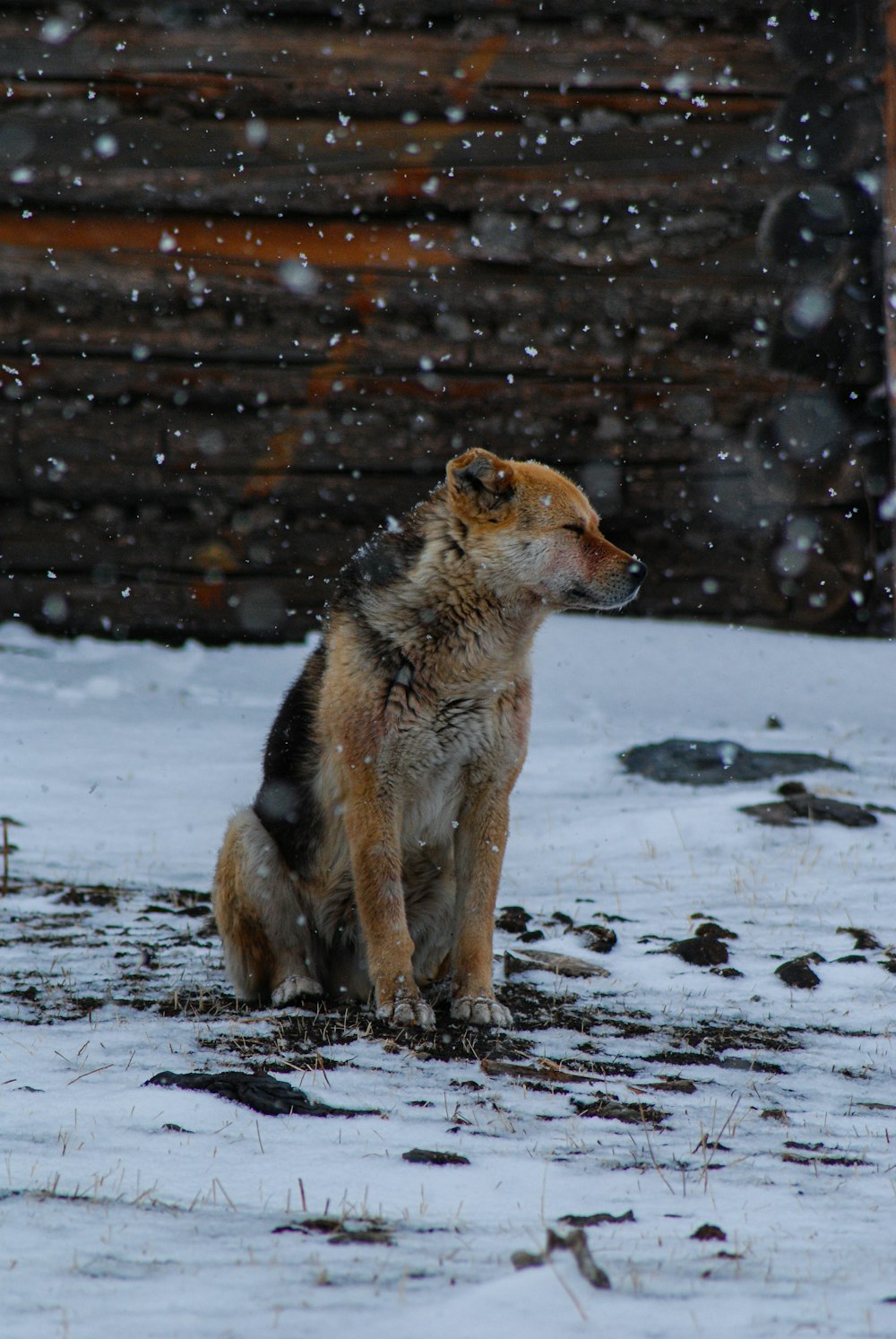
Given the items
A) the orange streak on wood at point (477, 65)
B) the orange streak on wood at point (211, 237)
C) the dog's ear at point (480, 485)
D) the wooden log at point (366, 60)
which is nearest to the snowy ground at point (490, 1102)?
the dog's ear at point (480, 485)

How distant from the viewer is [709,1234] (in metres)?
2.38

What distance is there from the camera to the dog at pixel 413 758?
408 cm

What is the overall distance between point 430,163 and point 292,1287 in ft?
28.4

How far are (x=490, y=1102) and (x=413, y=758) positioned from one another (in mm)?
1216

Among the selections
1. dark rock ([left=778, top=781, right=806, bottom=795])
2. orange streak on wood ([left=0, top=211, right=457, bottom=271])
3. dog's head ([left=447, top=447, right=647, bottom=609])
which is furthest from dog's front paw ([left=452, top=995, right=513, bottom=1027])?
orange streak on wood ([left=0, top=211, right=457, bottom=271])

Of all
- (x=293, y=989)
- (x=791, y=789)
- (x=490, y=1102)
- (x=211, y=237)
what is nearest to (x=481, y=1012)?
(x=293, y=989)

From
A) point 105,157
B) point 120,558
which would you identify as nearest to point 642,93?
point 105,157

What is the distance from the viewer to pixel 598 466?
9.63m

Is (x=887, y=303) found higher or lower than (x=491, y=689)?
higher

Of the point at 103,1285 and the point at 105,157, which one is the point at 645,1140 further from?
the point at 105,157

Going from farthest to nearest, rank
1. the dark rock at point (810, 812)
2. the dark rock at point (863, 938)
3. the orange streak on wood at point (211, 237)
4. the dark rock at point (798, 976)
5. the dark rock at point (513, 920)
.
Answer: the orange streak on wood at point (211, 237) → the dark rock at point (810, 812) → the dark rock at point (513, 920) → the dark rock at point (863, 938) → the dark rock at point (798, 976)

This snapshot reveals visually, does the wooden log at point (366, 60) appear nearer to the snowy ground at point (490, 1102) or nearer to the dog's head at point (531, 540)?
the snowy ground at point (490, 1102)

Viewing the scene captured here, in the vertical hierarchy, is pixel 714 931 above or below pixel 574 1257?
below

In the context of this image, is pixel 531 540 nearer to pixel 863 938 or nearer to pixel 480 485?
pixel 480 485
